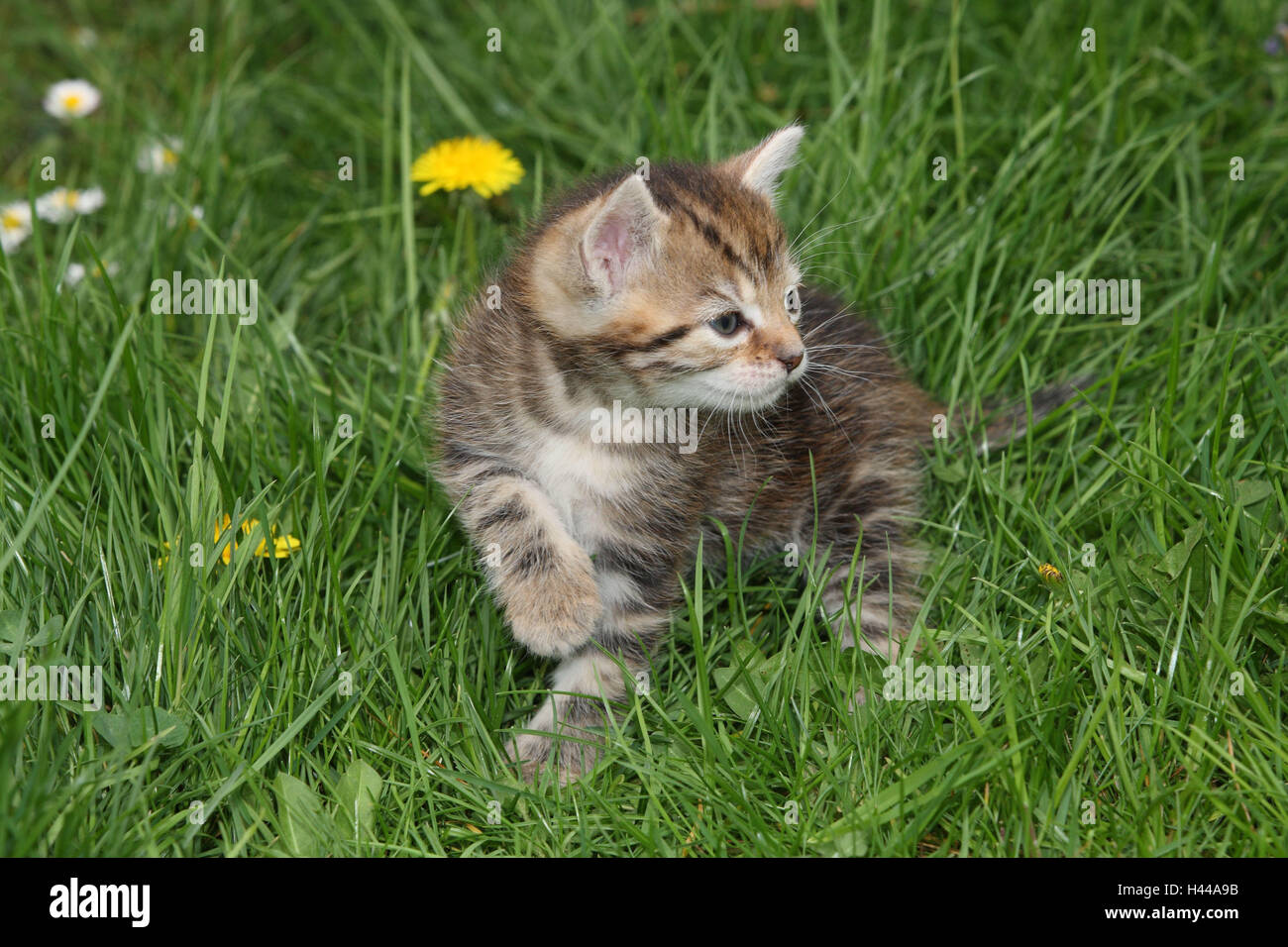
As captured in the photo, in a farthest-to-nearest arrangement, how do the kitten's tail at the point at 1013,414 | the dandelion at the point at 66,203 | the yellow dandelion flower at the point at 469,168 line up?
the dandelion at the point at 66,203, the yellow dandelion flower at the point at 469,168, the kitten's tail at the point at 1013,414

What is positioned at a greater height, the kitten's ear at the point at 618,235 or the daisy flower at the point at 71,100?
the daisy flower at the point at 71,100

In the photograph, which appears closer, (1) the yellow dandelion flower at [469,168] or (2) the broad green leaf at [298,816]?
(2) the broad green leaf at [298,816]

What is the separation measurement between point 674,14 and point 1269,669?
3.27 m

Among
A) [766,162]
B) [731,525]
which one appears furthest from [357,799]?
[766,162]

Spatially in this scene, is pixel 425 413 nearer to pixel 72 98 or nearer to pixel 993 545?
pixel 993 545

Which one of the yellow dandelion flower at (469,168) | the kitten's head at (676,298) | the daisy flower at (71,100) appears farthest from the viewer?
the daisy flower at (71,100)

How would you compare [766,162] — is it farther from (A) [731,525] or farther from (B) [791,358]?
(A) [731,525]

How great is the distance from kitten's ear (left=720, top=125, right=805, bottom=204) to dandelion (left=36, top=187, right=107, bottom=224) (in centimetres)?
263

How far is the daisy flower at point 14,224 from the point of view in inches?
179

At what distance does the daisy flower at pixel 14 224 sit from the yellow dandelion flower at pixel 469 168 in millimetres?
1531

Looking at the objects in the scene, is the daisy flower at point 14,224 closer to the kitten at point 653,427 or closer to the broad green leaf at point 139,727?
the kitten at point 653,427

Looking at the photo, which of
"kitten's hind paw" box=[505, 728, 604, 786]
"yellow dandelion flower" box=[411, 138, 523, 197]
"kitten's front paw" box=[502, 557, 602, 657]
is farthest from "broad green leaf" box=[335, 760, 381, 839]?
"yellow dandelion flower" box=[411, 138, 523, 197]

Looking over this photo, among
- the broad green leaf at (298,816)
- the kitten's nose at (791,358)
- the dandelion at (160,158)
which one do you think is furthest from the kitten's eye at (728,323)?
the dandelion at (160,158)
